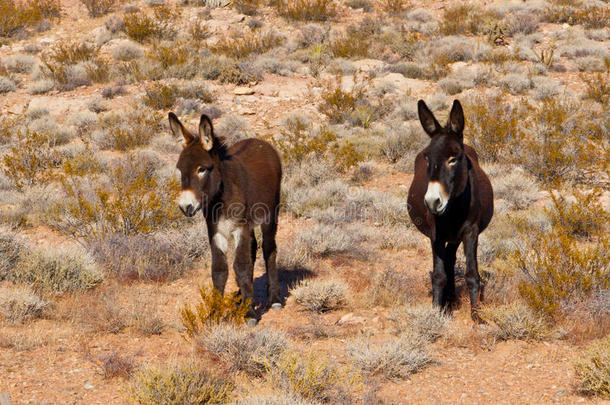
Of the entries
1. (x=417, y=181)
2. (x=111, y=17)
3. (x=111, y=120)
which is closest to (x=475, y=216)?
(x=417, y=181)

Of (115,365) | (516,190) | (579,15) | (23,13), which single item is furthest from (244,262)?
(23,13)

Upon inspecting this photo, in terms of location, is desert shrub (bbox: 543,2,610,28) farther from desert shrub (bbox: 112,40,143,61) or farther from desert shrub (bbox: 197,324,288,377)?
desert shrub (bbox: 197,324,288,377)

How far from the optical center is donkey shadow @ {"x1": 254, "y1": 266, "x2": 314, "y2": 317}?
7340mm

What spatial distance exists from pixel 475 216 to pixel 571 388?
1922 millimetres

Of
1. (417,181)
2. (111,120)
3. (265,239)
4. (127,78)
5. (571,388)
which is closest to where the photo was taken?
(571,388)

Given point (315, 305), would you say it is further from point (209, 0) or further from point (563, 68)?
point (209, 0)

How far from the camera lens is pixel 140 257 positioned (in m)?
7.83

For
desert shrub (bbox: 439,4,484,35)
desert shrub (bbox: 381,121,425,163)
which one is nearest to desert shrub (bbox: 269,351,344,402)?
desert shrub (bbox: 381,121,425,163)

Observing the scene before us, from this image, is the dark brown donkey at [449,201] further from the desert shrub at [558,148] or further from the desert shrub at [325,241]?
the desert shrub at [558,148]

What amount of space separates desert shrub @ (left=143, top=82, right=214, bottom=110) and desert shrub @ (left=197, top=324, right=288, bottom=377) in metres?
13.2

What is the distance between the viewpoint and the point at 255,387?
4855 mm

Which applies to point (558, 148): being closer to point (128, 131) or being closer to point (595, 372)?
point (595, 372)

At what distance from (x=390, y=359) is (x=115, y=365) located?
2548 millimetres

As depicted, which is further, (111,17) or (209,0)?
(209,0)
